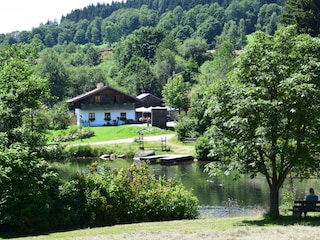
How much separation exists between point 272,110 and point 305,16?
45.0 metres

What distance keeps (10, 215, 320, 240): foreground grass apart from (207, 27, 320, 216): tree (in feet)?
6.71

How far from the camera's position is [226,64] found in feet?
281

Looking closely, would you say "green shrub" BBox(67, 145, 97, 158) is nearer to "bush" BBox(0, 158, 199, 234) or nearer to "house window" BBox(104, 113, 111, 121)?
"house window" BBox(104, 113, 111, 121)

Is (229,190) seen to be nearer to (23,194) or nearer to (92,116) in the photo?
(23,194)

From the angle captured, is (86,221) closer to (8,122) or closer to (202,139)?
(8,122)

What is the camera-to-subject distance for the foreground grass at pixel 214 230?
15.8 metres

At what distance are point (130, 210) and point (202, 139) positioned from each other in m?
29.1

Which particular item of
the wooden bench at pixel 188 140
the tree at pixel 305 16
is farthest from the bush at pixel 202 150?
the tree at pixel 305 16

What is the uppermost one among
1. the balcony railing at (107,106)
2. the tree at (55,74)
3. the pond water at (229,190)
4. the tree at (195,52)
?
the tree at (195,52)

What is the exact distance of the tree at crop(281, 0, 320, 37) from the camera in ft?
198

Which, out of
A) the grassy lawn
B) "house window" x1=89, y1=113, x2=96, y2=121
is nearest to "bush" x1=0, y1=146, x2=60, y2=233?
the grassy lawn

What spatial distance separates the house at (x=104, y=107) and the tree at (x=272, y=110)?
5760 centimetres

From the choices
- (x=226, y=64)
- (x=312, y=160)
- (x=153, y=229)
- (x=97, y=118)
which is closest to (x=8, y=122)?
(x=153, y=229)

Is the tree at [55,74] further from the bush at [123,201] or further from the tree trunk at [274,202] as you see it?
the tree trunk at [274,202]
